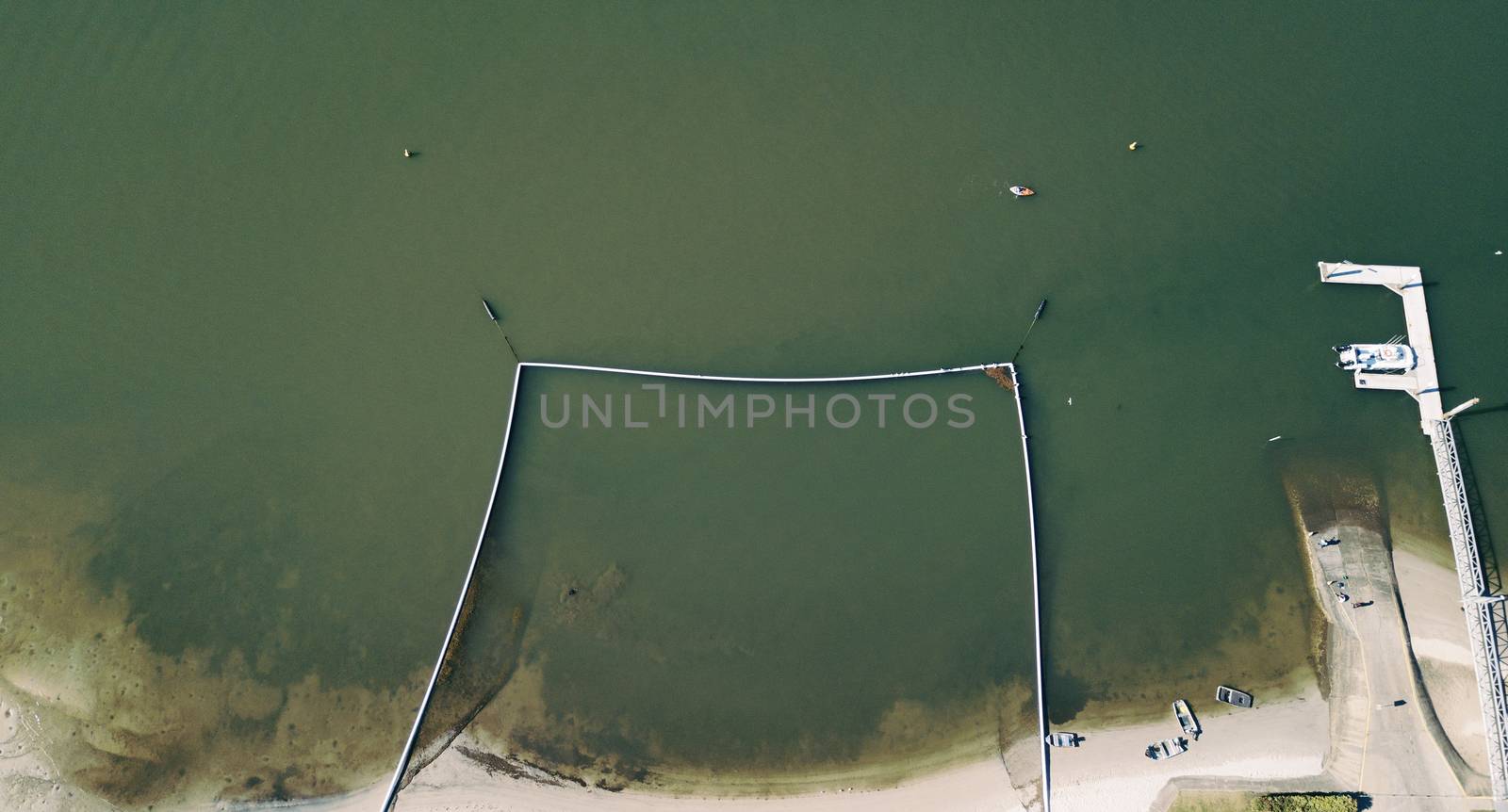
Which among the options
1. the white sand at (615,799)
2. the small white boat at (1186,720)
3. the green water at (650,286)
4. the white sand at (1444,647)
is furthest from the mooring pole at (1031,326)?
the white sand at (1444,647)

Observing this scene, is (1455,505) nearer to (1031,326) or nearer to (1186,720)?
(1186,720)

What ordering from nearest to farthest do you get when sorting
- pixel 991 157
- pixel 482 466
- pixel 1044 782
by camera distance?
pixel 1044 782 → pixel 482 466 → pixel 991 157

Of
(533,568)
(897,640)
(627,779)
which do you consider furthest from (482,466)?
(897,640)

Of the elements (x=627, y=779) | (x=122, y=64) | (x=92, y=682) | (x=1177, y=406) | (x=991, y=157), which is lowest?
(x=627, y=779)

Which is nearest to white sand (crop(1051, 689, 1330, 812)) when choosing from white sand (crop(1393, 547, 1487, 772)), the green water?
the green water

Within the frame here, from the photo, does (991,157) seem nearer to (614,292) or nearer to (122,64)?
(614,292)

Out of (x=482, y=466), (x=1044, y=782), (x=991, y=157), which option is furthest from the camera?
(x=991, y=157)
